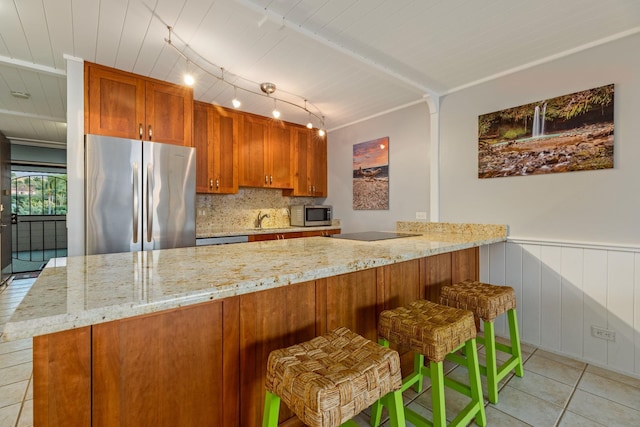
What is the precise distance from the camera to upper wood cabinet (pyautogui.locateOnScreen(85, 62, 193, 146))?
2.56 m

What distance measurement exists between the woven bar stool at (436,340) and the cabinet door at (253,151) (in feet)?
9.36

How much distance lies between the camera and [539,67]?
2.48 meters

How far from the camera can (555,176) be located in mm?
2393

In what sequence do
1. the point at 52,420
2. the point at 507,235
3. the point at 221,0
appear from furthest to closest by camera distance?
the point at 507,235 < the point at 221,0 < the point at 52,420

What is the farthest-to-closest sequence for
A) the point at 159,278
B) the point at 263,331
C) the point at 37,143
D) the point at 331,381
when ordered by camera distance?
the point at 37,143, the point at 263,331, the point at 159,278, the point at 331,381

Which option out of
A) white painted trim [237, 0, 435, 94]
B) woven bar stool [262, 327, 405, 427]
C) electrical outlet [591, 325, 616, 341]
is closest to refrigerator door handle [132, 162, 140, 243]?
white painted trim [237, 0, 435, 94]

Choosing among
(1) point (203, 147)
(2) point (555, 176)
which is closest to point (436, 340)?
(2) point (555, 176)

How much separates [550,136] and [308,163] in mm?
2924

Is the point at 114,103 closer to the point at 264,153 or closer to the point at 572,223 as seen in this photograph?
the point at 264,153

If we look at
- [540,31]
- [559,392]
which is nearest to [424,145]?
[540,31]

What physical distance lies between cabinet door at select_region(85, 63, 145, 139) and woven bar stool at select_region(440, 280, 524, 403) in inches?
117

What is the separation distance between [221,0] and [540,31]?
2113 millimetres

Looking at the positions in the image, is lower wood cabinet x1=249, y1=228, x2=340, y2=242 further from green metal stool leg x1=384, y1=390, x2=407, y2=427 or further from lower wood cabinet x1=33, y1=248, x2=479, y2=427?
green metal stool leg x1=384, y1=390, x2=407, y2=427

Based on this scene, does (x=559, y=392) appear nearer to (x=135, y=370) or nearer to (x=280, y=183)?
(x=135, y=370)
